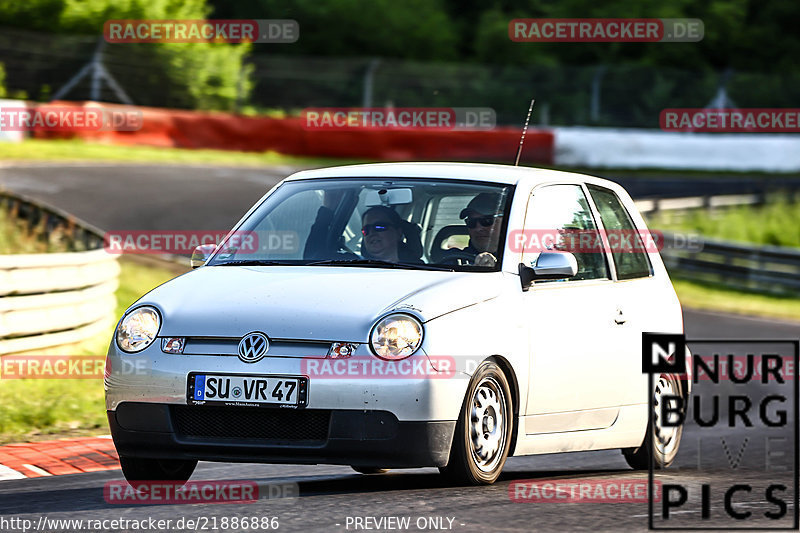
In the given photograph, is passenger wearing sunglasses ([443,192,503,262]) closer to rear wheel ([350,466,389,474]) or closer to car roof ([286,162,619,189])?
car roof ([286,162,619,189])

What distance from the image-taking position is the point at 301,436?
6.33m

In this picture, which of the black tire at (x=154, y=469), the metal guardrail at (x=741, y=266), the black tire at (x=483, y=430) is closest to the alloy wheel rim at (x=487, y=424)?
the black tire at (x=483, y=430)

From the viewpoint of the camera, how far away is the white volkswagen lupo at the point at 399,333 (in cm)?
630

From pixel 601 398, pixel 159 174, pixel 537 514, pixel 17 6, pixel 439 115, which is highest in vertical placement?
pixel 17 6

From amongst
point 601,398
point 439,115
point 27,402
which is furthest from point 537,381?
point 439,115

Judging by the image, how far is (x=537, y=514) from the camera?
618 centimetres

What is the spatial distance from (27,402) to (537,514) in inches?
197

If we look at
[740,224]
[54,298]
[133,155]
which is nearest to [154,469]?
[54,298]

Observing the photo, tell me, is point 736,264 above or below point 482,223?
above

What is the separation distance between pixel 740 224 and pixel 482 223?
25.0 meters

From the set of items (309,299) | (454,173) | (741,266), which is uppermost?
(741,266)

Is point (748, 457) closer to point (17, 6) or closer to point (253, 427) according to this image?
point (253, 427)

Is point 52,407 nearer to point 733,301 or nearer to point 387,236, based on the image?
point 387,236

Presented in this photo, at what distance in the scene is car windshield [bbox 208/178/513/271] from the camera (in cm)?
725
